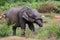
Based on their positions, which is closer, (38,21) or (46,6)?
(38,21)

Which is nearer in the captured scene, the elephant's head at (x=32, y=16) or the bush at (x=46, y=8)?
the elephant's head at (x=32, y=16)

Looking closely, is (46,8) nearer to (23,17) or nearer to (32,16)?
(32,16)

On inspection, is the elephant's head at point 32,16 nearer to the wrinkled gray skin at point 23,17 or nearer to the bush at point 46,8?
the wrinkled gray skin at point 23,17

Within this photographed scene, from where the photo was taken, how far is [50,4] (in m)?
26.7

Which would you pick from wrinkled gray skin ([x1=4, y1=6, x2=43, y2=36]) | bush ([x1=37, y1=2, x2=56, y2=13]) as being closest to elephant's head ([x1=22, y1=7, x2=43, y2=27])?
wrinkled gray skin ([x1=4, y1=6, x2=43, y2=36])

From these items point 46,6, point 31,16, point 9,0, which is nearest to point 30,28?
point 31,16

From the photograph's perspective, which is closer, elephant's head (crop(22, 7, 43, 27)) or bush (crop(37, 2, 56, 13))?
elephant's head (crop(22, 7, 43, 27))

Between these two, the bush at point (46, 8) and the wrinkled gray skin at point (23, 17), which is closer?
the wrinkled gray skin at point (23, 17)

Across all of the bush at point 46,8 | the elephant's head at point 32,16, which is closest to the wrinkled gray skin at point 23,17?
the elephant's head at point 32,16

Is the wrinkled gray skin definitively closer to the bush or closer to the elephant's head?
the elephant's head

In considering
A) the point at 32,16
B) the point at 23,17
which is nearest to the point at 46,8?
the point at 32,16

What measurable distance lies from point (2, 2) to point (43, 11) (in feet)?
11.8

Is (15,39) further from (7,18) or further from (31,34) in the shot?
(7,18)

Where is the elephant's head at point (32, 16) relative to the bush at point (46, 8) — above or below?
above
